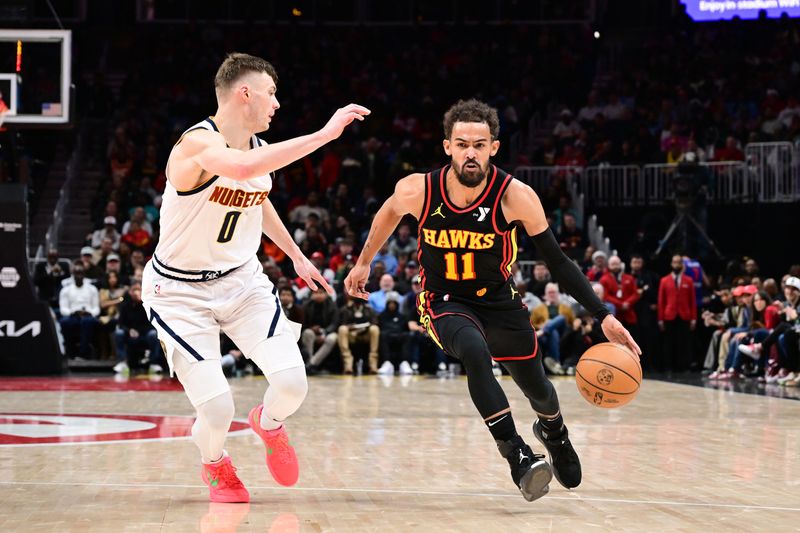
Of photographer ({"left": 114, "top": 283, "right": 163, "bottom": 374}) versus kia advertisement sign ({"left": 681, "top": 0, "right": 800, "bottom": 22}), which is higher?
kia advertisement sign ({"left": 681, "top": 0, "right": 800, "bottom": 22})

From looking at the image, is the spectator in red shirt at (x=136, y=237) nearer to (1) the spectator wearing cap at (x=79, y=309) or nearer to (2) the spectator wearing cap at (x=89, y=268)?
(2) the spectator wearing cap at (x=89, y=268)

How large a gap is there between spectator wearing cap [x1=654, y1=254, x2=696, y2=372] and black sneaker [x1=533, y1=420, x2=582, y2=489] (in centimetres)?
1136

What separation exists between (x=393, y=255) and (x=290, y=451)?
1248cm

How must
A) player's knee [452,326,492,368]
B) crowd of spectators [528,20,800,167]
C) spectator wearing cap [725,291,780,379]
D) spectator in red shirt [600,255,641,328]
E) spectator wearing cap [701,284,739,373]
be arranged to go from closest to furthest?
player's knee [452,326,492,368] → spectator wearing cap [725,291,780,379] → spectator wearing cap [701,284,739,373] → spectator in red shirt [600,255,641,328] → crowd of spectators [528,20,800,167]

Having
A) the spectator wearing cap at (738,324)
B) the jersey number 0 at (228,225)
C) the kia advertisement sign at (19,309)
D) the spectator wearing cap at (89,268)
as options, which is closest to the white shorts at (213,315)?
the jersey number 0 at (228,225)

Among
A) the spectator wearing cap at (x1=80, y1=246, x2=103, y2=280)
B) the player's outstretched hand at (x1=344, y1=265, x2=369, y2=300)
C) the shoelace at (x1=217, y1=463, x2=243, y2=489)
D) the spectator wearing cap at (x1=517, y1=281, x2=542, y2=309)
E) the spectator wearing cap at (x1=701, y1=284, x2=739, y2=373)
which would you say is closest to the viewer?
the shoelace at (x1=217, y1=463, x2=243, y2=489)

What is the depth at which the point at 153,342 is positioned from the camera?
16109 millimetres

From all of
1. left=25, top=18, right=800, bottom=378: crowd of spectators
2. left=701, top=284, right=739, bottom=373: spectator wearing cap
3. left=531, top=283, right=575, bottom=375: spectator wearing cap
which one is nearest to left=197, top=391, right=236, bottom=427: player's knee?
left=25, top=18, right=800, bottom=378: crowd of spectators

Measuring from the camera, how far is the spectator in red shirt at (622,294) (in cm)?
1670

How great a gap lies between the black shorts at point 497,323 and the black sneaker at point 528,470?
574mm

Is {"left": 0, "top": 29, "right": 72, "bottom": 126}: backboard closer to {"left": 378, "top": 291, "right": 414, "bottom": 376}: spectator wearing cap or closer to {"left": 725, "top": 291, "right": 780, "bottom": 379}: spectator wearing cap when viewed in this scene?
{"left": 378, "top": 291, "right": 414, "bottom": 376}: spectator wearing cap

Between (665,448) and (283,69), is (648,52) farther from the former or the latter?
(665,448)

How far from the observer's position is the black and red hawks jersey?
19.0 feet

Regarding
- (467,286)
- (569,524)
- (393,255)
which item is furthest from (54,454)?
(393,255)
